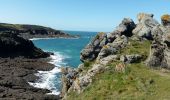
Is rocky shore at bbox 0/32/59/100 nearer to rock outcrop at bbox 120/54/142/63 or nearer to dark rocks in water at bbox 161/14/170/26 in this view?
rock outcrop at bbox 120/54/142/63

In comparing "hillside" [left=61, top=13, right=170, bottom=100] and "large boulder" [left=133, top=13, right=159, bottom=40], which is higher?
"large boulder" [left=133, top=13, right=159, bottom=40]

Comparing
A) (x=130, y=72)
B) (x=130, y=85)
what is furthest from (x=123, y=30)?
(x=130, y=85)

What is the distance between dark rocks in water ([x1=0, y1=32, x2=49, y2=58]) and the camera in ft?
447

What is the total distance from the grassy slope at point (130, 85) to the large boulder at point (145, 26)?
12.3 meters

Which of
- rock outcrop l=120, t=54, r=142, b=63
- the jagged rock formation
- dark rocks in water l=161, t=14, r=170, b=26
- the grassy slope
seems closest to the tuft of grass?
rock outcrop l=120, t=54, r=142, b=63

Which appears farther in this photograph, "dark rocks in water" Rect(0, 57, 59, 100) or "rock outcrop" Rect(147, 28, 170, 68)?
"dark rocks in water" Rect(0, 57, 59, 100)

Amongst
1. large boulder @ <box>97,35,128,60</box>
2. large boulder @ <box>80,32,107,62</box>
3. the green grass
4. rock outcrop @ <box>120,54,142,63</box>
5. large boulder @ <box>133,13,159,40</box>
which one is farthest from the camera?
large boulder @ <box>80,32,107,62</box>

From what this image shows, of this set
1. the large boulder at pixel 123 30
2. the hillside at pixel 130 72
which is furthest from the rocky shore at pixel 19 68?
the hillside at pixel 130 72

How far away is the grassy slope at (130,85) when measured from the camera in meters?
30.9

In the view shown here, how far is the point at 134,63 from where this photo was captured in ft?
133

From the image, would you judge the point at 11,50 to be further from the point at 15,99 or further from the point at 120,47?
the point at 120,47

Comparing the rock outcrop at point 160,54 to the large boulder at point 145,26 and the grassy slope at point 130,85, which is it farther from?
the large boulder at point 145,26

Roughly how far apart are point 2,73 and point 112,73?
2438 inches

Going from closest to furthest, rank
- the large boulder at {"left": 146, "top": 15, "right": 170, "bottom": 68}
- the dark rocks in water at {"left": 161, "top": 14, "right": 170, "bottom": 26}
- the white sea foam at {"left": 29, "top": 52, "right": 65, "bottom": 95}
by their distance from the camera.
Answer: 1. the large boulder at {"left": 146, "top": 15, "right": 170, "bottom": 68}
2. the dark rocks in water at {"left": 161, "top": 14, "right": 170, "bottom": 26}
3. the white sea foam at {"left": 29, "top": 52, "right": 65, "bottom": 95}
